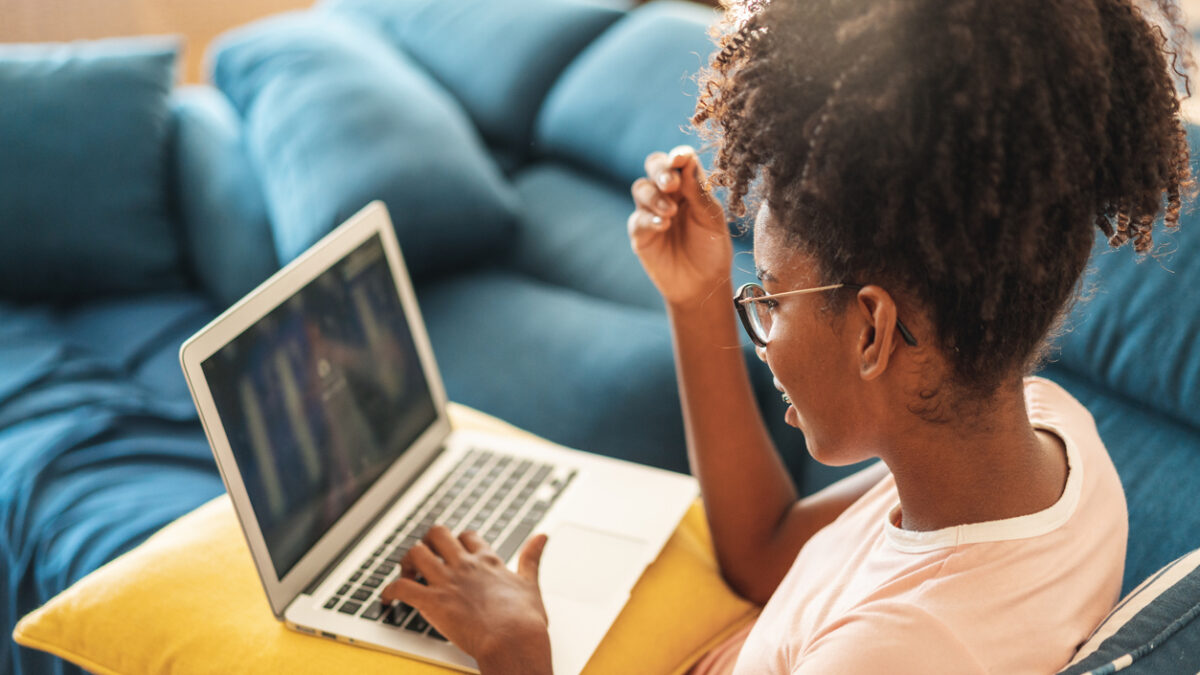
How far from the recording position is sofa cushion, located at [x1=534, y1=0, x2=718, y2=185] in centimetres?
169

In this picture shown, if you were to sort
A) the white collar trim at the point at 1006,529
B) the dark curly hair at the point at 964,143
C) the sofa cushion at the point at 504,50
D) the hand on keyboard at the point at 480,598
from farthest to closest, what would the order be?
the sofa cushion at the point at 504,50
the hand on keyboard at the point at 480,598
the white collar trim at the point at 1006,529
the dark curly hair at the point at 964,143

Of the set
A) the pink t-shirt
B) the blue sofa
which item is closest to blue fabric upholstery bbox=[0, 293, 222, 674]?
the blue sofa

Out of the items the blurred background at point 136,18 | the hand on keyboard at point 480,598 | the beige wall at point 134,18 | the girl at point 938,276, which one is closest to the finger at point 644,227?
the girl at point 938,276

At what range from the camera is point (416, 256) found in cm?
168

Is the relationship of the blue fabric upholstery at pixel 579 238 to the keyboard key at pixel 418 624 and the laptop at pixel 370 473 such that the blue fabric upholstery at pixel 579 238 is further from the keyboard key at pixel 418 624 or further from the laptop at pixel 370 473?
the keyboard key at pixel 418 624

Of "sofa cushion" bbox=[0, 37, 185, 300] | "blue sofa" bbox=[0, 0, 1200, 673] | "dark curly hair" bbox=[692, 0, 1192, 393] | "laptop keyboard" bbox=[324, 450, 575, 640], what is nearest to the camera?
"dark curly hair" bbox=[692, 0, 1192, 393]

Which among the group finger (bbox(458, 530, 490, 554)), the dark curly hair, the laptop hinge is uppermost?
the dark curly hair

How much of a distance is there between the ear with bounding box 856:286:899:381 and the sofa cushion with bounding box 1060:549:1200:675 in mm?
235

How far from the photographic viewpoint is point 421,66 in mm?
2105

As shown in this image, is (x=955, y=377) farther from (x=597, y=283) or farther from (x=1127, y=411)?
(x=597, y=283)

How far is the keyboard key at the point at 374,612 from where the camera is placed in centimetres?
94

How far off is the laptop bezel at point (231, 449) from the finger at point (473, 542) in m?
0.15

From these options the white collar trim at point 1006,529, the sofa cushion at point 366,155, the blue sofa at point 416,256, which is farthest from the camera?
the sofa cushion at point 366,155

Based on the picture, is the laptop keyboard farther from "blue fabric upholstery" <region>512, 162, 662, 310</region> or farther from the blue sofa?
"blue fabric upholstery" <region>512, 162, 662, 310</region>
